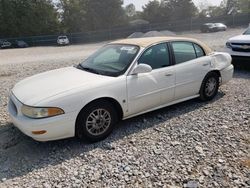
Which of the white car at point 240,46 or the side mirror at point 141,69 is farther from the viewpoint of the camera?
the white car at point 240,46

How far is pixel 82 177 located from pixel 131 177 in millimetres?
604

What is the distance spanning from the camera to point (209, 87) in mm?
5520

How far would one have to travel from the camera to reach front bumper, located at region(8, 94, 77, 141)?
3.54 m

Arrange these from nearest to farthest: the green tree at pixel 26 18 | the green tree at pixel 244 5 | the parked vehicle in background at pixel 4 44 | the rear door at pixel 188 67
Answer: the rear door at pixel 188 67 → the parked vehicle in background at pixel 4 44 → the green tree at pixel 26 18 → the green tree at pixel 244 5

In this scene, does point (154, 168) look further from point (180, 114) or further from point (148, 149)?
point (180, 114)

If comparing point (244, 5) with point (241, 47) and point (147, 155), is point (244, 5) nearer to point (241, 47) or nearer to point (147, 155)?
point (241, 47)

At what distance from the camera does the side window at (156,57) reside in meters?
4.52

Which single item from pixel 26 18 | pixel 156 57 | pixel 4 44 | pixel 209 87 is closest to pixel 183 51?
pixel 156 57

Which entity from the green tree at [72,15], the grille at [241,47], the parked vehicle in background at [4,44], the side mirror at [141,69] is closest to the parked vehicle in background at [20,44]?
the parked vehicle in background at [4,44]

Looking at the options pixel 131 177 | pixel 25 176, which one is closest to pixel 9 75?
pixel 25 176

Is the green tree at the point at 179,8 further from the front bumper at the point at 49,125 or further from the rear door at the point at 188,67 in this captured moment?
the front bumper at the point at 49,125

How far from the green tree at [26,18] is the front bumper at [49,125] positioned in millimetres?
40088

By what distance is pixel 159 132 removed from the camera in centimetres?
429

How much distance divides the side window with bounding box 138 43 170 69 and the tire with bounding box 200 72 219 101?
43.8 inches
